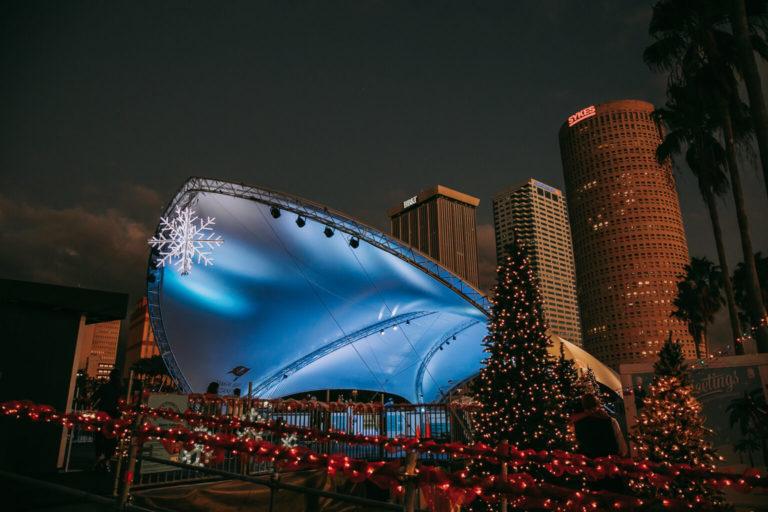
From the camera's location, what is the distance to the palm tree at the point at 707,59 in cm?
1298

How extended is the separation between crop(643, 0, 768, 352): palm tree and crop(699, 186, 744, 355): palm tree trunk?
3584mm

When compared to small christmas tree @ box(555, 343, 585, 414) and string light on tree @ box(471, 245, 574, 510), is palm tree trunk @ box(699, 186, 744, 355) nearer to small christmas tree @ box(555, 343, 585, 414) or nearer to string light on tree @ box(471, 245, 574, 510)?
small christmas tree @ box(555, 343, 585, 414)

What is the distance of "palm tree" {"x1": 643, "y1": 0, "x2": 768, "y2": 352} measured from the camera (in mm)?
12984

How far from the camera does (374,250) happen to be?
2156cm

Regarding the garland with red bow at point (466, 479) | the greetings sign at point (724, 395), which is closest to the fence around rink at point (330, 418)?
the garland with red bow at point (466, 479)

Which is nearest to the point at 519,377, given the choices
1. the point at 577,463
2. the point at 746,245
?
the point at 577,463

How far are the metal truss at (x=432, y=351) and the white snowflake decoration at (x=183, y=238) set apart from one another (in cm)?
1574

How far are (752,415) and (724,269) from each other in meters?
7.78

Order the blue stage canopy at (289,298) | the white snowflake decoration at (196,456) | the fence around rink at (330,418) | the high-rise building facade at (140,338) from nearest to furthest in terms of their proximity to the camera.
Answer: the white snowflake decoration at (196,456)
the fence around rink at (330,418)
the blue stage canopy at (289,298)
the high-rise building facade at (140,338)

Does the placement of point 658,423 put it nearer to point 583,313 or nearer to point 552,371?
point 552,371

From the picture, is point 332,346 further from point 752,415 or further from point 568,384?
point 752,415

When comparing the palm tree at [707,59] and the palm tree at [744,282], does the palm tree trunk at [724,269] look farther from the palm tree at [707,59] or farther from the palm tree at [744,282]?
the palm tree at [744,282]

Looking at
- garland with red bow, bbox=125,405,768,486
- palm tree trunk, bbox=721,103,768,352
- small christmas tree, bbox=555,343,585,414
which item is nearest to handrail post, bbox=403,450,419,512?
garland with red bow, bbox=125,405,768,486

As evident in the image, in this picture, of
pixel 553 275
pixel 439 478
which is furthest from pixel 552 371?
pixel 553 275
